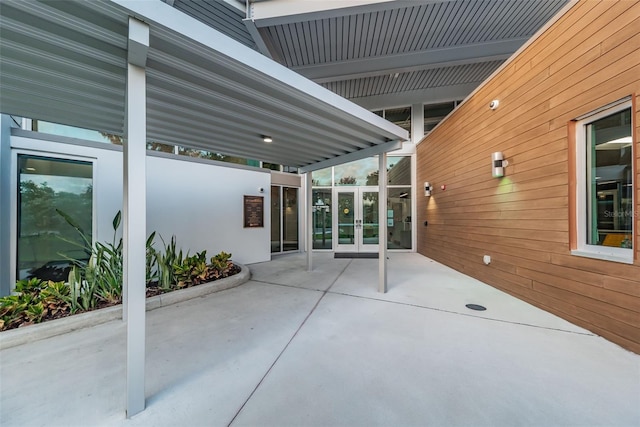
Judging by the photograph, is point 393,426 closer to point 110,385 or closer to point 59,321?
point 110,385

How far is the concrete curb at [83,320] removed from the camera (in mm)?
2465

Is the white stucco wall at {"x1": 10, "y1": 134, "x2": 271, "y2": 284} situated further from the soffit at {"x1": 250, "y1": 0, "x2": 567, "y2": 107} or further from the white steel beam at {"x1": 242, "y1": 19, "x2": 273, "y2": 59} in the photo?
the soffit at {"x1": 250, "y1": 0, "x2": 567, "y2": 107}

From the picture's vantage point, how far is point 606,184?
8.80 ft

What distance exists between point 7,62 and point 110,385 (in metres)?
2.69

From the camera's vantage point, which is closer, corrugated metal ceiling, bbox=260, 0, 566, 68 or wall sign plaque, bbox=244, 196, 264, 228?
corrugated metal ceiling, bbox=260, 0, 566, 68

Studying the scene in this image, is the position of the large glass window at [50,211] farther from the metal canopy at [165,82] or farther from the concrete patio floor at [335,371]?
the concrete patio floor at [335,371]

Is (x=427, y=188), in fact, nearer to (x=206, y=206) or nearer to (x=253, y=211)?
(x=253, y=211)

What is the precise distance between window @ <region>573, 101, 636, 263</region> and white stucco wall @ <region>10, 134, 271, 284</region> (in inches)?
248

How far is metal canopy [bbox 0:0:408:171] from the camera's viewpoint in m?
1.60

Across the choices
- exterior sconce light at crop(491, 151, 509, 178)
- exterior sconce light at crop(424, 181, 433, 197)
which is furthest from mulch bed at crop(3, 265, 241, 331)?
exterior sconce light at crop(424, 181, 433, 197)

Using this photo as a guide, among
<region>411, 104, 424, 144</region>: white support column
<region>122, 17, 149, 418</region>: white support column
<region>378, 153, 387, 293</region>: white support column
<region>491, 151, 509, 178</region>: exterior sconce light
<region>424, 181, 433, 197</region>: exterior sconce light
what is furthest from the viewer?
<region>411, 104, 424, 144</region>: white support column

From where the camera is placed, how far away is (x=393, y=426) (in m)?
1.51

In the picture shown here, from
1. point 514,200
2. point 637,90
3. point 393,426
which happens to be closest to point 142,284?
point 393,426

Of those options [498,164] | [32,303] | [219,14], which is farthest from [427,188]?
[32,303]
